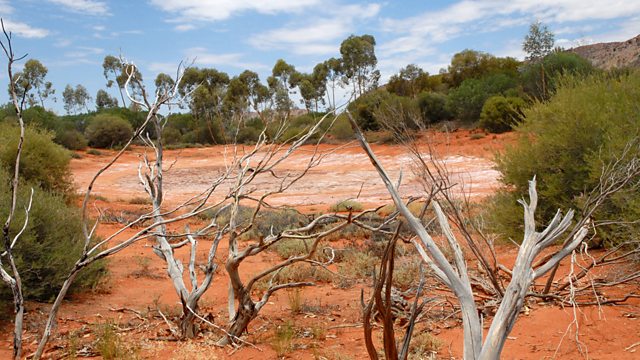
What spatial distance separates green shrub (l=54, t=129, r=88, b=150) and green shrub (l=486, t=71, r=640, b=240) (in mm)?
31972

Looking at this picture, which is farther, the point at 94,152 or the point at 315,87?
the point at 315,87

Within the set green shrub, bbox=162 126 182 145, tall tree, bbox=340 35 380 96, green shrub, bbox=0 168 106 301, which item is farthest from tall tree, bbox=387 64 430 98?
green shrub, bbox=0 168 106 301

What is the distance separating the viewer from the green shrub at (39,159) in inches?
571

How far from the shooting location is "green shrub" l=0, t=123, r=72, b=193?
14.5m

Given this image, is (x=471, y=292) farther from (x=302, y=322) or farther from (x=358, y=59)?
(x=358, y=59)

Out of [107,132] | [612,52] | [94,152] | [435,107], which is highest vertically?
[612,52]

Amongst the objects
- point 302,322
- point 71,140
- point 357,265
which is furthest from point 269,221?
point 71,140

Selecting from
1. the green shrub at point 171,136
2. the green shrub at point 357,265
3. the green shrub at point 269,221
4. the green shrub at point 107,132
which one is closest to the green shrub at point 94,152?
the green shrub at point 107,132

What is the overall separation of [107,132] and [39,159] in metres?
26.6

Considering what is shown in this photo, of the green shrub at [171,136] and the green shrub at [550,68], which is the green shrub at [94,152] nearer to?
the green shrub at [171,136]

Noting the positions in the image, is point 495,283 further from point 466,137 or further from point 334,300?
point 466,137

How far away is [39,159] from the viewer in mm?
15258

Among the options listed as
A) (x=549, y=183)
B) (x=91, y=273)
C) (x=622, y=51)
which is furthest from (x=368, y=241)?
(x=622, y=51)

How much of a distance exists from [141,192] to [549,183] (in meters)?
17.1
